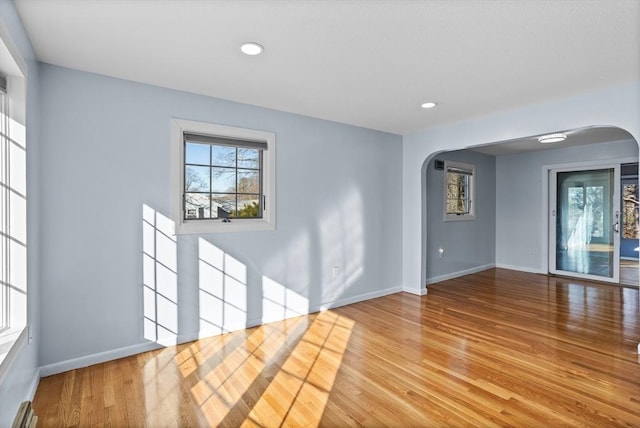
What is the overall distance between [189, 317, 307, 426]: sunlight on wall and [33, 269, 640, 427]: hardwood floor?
0.01 m

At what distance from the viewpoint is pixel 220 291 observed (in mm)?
Answer: 3373

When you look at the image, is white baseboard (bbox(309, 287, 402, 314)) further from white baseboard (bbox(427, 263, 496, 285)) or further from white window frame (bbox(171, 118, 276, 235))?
white window frame (bbox(171, 118, 276, 235))

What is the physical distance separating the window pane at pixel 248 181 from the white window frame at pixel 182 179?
0.25ft

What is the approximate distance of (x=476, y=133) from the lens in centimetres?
418

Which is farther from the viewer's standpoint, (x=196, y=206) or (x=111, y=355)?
(x=196, y=206)

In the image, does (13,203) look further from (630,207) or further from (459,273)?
(630,207)

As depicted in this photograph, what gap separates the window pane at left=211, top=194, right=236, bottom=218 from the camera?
3.46 m

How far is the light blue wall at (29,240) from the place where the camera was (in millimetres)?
1738

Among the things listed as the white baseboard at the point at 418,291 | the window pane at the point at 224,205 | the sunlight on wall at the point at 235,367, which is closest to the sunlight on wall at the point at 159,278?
the sunlight on wall at the point at 235,367

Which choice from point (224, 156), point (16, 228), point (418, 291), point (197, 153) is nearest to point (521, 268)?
point (418, 291)

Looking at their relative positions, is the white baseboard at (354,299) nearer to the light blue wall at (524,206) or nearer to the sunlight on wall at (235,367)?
the sunlight on wall at (235,367)

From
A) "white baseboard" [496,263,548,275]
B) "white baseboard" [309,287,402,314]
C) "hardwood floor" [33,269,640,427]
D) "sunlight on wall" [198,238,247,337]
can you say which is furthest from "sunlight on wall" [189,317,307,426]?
"white baseboard" [496,263,548,275]

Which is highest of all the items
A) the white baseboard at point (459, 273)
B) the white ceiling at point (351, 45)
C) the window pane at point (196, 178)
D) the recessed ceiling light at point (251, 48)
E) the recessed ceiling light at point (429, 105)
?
the recessed ceiling light at point (429, 105)

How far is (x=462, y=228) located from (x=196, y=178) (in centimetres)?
489
